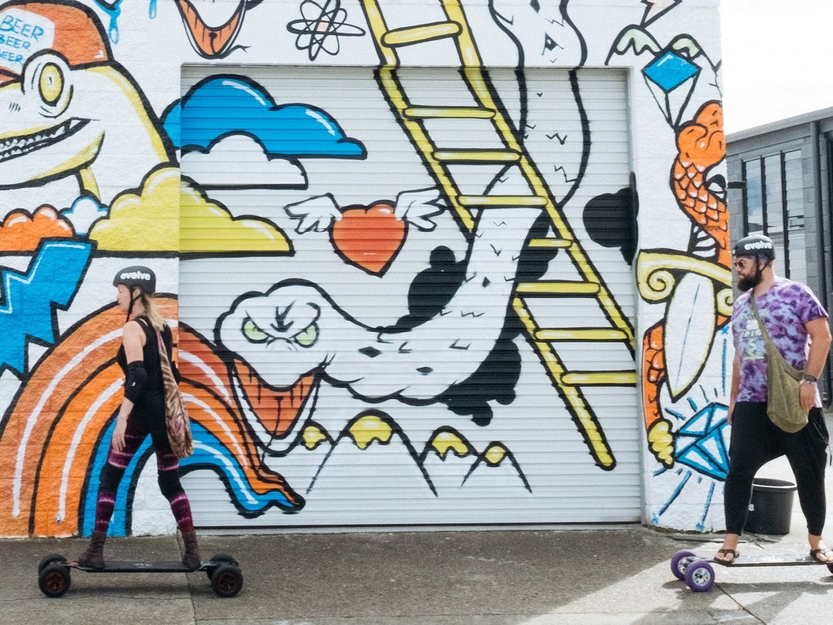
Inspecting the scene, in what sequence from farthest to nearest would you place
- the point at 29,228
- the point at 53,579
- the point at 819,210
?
1. the point at 819,210
2. the point at 29,228
3. the point at 53,579

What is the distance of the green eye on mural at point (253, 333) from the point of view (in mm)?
7336

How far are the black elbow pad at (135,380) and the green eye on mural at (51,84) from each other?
2511 millimetres

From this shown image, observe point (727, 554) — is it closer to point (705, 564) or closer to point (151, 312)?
point (705, 564)

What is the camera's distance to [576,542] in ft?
23.4

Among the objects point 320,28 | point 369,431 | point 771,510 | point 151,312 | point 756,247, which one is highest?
point 320,28

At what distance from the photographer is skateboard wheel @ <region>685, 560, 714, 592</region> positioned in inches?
234

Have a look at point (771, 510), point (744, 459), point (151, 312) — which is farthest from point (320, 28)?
point (771, 510)

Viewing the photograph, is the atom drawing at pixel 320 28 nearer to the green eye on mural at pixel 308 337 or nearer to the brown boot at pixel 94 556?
the green eye on mural at pixel 308 337

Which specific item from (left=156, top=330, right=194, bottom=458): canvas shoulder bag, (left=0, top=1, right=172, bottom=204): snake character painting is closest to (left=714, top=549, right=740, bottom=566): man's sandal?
(left=156, top=330, right=194, bottom=458): canvas shoulder bag

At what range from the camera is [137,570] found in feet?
18.8

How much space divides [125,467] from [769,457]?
3.97 m

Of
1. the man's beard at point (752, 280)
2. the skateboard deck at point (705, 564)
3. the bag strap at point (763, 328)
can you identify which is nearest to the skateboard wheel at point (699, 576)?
the skateboard deck at point (705, 564)

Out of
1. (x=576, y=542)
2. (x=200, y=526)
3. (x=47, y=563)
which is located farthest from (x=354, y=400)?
(x=47, y=563)

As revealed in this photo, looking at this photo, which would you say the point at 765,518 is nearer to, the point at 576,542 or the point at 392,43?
the point at 576,542
